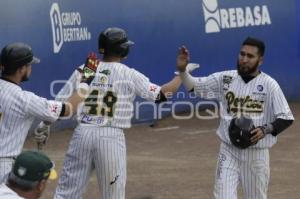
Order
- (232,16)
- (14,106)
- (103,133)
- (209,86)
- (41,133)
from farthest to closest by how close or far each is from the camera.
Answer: (232,16), (209,86), (103,133), (41,133), (14,106)

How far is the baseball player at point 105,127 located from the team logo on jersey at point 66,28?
22.3 feet

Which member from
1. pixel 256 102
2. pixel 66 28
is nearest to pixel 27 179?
pixel 256 102

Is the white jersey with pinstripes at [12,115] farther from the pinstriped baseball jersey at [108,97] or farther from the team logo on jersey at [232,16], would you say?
the team logo on jersey at [232,16]

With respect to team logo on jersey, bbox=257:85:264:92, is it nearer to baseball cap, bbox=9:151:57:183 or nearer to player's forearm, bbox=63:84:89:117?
player's forearm, bbox=63:84:89:117

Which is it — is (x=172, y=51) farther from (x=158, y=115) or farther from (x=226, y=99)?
(x=226, y=99)

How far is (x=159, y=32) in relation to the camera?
52.4 feet

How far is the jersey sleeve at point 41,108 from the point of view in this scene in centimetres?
633

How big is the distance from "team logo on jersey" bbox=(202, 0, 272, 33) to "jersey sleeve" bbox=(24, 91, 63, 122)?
10.6 m

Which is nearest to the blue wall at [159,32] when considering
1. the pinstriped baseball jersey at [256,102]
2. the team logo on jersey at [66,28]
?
the team logo on jersey at [66,28]

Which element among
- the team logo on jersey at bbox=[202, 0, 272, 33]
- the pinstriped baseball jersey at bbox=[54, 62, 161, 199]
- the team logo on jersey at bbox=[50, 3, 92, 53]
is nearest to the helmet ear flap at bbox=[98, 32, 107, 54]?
the pinstriped baseball jersey at bbox=[54, 62, 161, 199]

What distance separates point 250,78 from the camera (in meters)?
7.58

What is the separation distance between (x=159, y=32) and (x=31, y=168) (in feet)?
37.5

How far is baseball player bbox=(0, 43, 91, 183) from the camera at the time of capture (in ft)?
20.7

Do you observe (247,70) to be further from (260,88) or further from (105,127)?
(105,127)
